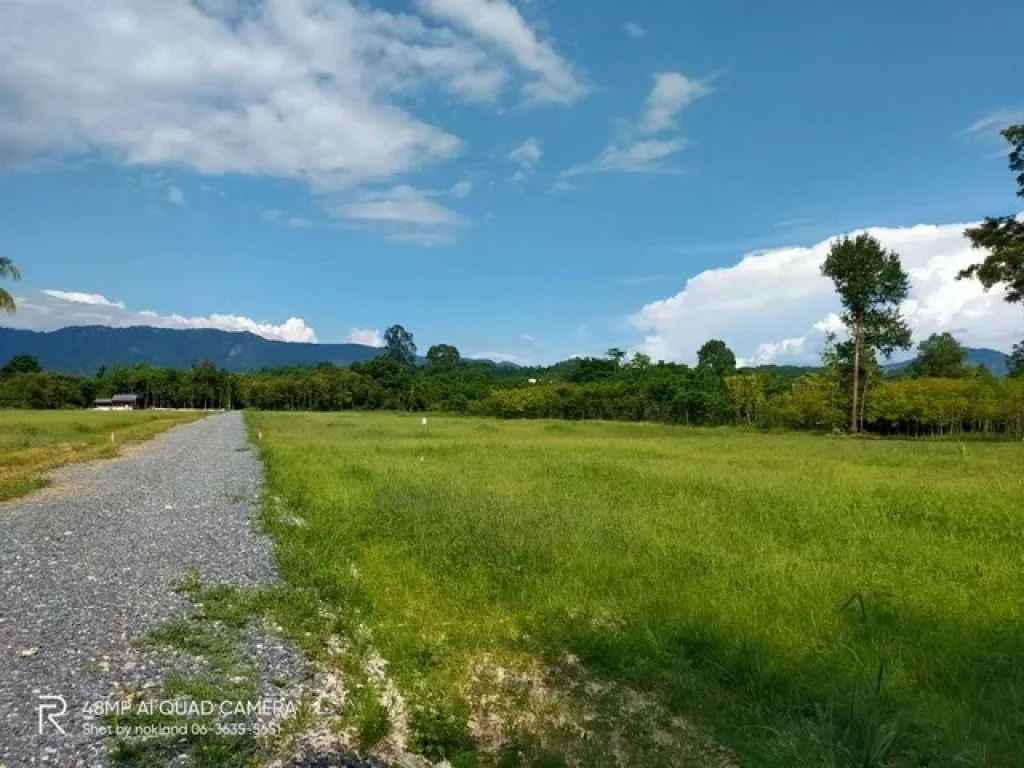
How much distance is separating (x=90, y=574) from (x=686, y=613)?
8.84 m

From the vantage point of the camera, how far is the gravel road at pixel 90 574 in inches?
237

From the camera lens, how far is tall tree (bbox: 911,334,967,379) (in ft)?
323

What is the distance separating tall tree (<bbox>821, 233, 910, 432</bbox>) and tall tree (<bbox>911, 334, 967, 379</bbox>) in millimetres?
46456

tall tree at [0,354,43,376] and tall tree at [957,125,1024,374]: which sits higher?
tall tree at [957,125,1024,374]

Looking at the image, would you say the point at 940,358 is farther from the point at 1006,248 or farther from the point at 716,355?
the point at 1006,248

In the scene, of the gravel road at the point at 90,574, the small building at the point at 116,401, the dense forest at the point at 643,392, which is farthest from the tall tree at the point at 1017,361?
the small building at the point at 116,401

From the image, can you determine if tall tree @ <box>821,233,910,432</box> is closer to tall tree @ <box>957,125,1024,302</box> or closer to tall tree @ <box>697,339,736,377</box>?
tall tree @ <box>957,125,1024,302</box>

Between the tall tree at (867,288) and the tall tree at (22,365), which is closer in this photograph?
the tall tree at (867,288)

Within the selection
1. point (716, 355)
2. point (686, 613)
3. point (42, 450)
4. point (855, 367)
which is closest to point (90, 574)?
point (686, 613)

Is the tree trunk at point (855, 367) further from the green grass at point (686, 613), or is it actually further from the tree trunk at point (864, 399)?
the green grass at point (686, 613)

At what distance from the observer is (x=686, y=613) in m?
8.93

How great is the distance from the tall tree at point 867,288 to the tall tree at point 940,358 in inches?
1829

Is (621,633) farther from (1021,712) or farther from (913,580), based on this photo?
(913,580)

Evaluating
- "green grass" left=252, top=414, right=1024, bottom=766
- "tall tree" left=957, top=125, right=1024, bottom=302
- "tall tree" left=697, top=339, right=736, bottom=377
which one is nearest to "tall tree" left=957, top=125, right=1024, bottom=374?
"tall tree" left=957, top=125, right=1024, bottom=302
